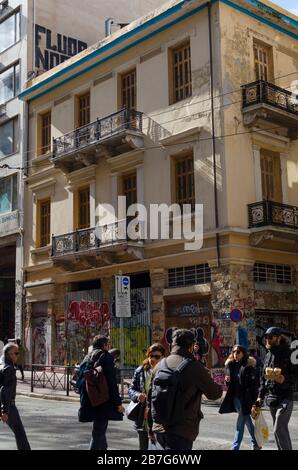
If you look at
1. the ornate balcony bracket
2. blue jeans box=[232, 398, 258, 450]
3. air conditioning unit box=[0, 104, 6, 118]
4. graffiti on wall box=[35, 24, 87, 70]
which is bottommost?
blue jeans box=[232, 398, 258, 450]

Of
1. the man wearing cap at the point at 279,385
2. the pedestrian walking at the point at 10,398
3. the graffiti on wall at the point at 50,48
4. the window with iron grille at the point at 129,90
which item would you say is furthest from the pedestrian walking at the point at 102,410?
the graffiti on wall at the point at 50,48

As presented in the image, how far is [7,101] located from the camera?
29.3 m

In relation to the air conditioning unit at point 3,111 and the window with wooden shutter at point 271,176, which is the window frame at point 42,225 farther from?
the window with wooden shutter at point 271,176

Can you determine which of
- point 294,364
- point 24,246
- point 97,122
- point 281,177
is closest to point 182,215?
point 281,177

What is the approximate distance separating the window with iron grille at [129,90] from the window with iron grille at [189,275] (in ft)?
21.8

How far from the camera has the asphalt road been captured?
9.04 meters

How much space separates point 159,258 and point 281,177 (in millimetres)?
5082

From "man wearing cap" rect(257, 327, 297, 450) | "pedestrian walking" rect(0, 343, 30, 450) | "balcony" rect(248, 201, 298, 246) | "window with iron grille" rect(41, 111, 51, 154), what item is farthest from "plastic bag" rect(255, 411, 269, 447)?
"window with iron grille" rect(41, 111, 51, 154)

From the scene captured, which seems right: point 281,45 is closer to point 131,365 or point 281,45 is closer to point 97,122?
point 97,122

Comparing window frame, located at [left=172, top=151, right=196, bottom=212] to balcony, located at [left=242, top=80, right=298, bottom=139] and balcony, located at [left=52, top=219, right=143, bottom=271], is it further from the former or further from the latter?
balcony, located at [left=242, top=80, right=298, bottom=139]

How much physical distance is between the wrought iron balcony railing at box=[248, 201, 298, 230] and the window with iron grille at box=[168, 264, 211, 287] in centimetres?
210

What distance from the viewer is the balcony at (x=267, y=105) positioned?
63.7ft

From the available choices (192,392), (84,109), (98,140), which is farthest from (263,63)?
(192,392)

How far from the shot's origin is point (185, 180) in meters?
20.7
